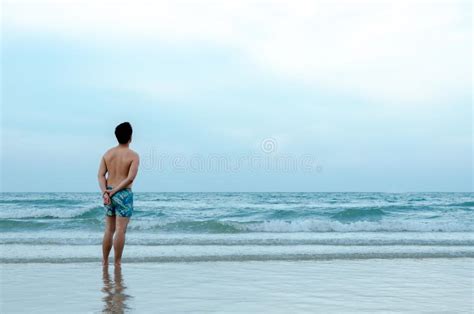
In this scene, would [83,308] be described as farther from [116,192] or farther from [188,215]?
[188,215]

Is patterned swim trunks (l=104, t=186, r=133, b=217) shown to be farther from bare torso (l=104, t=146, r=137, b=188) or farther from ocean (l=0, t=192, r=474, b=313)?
ocean (l=0, t=192, r=474, b=313)

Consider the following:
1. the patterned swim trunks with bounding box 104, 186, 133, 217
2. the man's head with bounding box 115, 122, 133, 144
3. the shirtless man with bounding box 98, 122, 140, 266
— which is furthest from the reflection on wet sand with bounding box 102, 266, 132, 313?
the man's head with bounding box 115, 122, 133, 144

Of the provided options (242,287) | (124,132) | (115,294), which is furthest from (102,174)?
(242,287)

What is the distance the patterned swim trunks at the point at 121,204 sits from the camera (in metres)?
6.12

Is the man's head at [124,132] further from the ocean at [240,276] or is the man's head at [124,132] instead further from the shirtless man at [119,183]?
the ocean at [240,276]

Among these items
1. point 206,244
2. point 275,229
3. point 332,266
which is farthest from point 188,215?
point 332,266

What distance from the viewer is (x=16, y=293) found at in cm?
490

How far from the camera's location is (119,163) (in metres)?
6.17

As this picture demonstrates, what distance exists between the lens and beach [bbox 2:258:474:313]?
14.1 ft

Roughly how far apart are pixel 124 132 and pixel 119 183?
592mm

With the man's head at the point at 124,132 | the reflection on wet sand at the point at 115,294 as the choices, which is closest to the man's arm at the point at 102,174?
the man's head at the point at 124,132

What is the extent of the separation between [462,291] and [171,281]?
9.47ft

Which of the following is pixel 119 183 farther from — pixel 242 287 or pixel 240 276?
pixel 242 287

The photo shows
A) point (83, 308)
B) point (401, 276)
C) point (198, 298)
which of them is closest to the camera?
point (83, 308)
